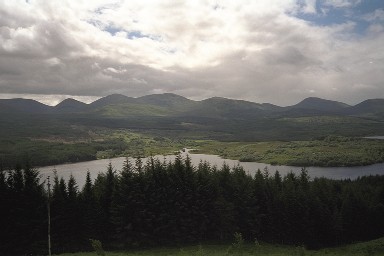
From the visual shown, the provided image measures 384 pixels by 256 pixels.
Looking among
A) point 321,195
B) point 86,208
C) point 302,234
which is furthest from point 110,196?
point 321,195

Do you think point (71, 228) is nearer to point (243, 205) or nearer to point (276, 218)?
point (243, 205)

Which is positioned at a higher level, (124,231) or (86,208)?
(86,208)

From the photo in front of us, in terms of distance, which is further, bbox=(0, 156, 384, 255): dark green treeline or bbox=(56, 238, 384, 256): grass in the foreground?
bbox=(0, 156, 384, 255): dark green treeline

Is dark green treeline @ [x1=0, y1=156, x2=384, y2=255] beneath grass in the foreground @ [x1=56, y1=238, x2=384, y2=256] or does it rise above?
above

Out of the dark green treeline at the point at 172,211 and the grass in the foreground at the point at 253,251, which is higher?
the dark green treeline at the point at 172,211

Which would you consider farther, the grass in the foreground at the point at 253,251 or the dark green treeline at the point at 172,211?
the dark green treeline at the point at 172,211

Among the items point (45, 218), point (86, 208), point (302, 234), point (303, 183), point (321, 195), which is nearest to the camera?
point (45, 218)

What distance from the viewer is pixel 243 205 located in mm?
77938

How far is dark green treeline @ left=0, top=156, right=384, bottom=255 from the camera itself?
2532 inches

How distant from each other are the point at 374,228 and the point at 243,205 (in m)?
37.2

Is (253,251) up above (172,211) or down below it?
below

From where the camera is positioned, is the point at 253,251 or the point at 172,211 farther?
the point at 172,211

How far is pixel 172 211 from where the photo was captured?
7175cm

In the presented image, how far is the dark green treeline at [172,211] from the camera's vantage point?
211ft
